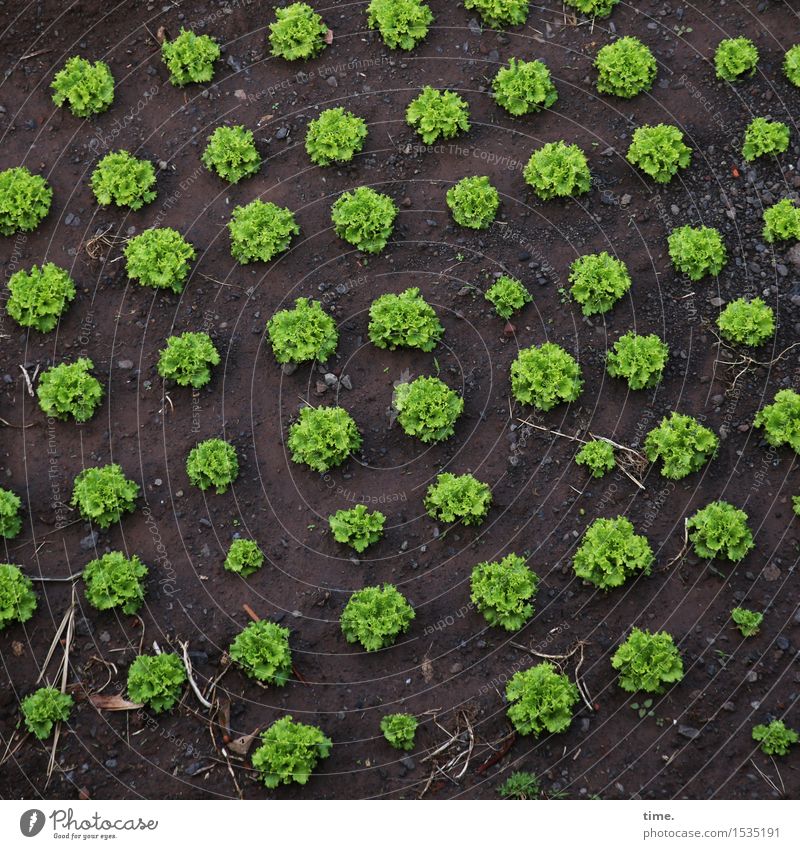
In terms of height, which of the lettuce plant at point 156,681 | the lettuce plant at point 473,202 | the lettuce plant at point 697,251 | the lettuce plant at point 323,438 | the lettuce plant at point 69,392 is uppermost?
the lettuce plant at point 473,202

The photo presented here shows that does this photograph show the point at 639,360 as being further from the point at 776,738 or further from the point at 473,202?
the point at 776,738

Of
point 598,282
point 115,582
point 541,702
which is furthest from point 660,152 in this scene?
point 115,582

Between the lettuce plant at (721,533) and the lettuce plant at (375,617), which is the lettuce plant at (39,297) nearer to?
the lettuce plant at (375,617)

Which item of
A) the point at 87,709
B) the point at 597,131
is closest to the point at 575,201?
the point at 597,131

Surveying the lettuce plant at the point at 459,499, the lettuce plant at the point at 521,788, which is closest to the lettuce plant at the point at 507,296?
the lettuce plant at the point at 459,499

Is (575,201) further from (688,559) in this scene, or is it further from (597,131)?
(688,559)

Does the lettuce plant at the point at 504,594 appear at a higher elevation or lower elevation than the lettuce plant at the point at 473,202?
lower
